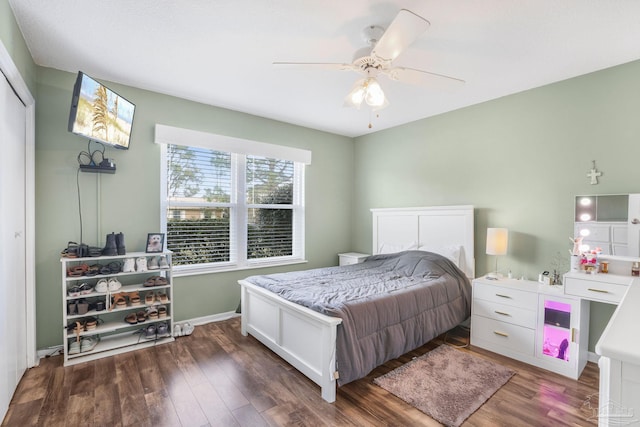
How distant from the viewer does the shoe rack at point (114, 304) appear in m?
2.63

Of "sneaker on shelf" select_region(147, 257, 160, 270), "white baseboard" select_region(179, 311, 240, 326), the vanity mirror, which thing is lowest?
"white baseboard" select_region(179, 311, 240, 326)

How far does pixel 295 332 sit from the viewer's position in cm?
249

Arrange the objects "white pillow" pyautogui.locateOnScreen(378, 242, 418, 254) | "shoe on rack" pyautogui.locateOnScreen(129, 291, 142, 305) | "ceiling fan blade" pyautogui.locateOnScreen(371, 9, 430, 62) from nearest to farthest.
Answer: "ceiling fan blade" pyautogui.locateOnScreen(371, 9, 430, 62) < "shoe on rack" pyautogui.locateOnScreen(129, 291, 142, 305) < "white pillow" pyautogui.locateOnScreen(378, 242, 418, 254)

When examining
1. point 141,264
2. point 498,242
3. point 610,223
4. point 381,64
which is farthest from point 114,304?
point 610,223

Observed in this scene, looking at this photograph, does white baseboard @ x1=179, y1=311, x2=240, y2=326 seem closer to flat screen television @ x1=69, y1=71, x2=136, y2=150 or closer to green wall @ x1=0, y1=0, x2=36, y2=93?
flat screen television @ x1=69, y1=71, x2=136, y2=150

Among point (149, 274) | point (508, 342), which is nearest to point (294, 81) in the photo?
point (149, 274)

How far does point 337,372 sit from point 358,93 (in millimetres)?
1976

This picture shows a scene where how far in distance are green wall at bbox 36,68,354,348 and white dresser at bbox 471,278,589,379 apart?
254cm

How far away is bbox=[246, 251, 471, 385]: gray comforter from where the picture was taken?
219cm

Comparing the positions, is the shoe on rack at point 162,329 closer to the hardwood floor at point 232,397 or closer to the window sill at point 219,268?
the hardwood floor at point 232,397

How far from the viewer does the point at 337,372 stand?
211 cm

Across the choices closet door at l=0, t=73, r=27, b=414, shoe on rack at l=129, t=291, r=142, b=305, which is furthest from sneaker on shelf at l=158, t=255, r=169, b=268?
closet door at l=0, t=73, r=27, b=414

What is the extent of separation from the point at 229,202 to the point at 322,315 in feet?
7.27

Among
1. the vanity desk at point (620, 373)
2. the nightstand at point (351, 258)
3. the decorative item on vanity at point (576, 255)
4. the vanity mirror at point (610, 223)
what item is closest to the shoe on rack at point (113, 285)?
the nightstand at point (351, 258)
